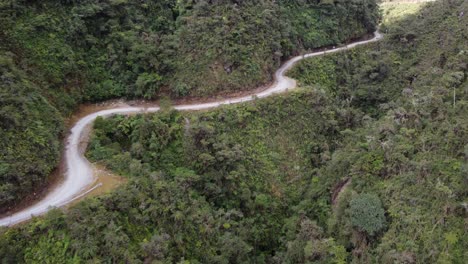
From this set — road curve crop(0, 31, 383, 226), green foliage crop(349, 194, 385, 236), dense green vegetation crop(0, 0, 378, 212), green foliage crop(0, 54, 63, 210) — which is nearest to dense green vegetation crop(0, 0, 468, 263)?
green foliage crop(349, 194, 385, 236)

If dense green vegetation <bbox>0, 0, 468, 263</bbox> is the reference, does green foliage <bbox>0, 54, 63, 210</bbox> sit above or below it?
above

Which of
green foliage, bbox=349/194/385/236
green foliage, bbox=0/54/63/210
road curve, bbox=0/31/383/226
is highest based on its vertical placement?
green foliage, bbox=0/54/63/210

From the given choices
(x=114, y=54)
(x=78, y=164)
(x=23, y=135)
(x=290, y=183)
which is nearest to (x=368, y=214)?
(x=290, y=183)

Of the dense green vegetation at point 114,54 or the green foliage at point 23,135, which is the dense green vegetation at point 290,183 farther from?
the dense green vegetation at point 114,54

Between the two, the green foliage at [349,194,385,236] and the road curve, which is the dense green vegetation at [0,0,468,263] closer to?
the green foliage at [349,194,385,236]

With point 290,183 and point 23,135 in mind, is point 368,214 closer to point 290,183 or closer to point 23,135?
point 290,183

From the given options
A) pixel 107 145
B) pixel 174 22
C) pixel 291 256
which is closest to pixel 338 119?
pixel 291 256

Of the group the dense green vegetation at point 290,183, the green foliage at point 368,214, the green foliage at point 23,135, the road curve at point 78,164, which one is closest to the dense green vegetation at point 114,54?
the green foliage at point 23,135
